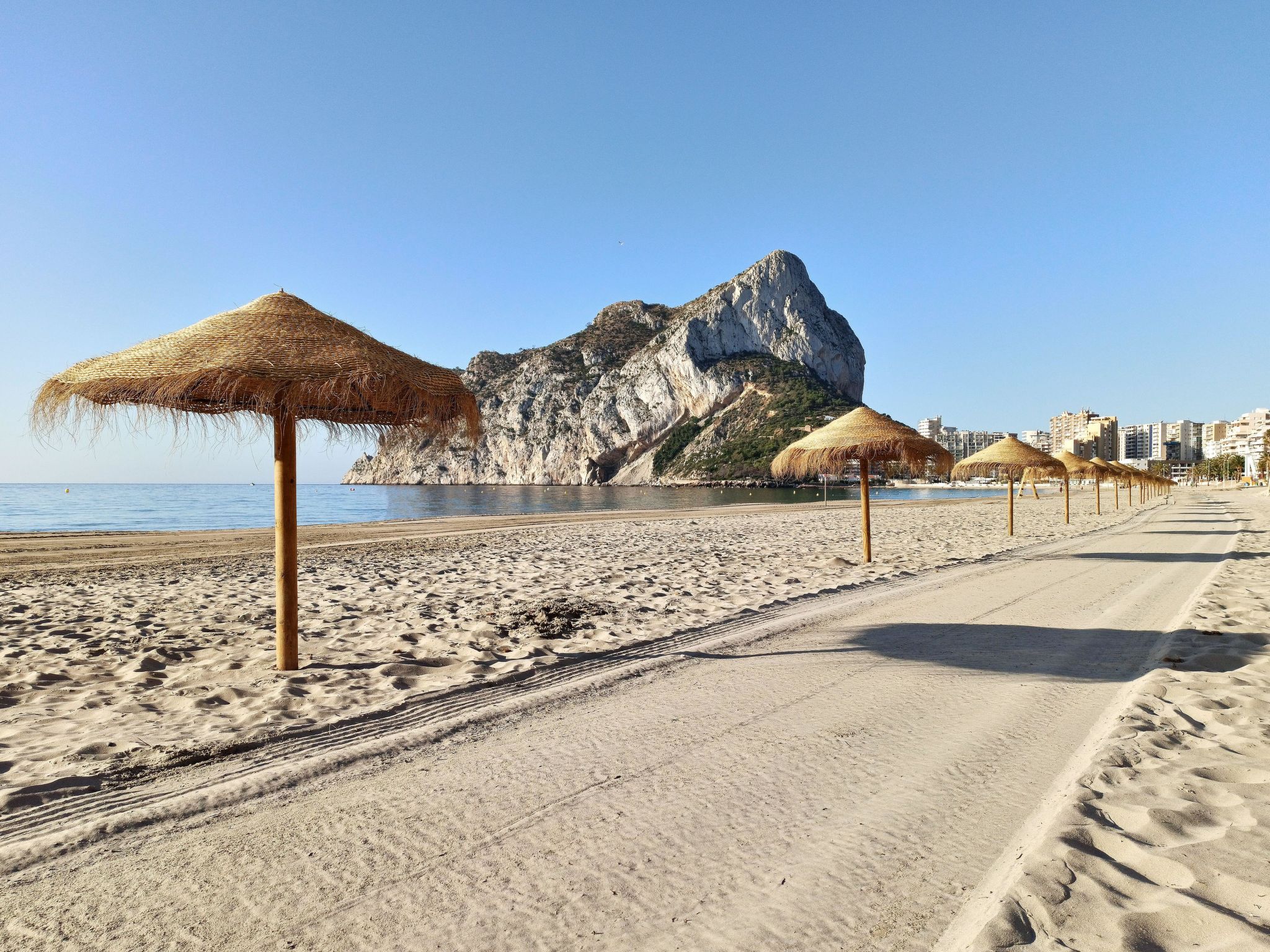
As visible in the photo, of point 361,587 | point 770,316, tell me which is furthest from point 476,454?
point 361,587

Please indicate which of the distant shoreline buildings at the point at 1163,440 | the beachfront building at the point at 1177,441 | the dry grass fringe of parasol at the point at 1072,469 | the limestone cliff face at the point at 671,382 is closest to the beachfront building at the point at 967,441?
the distant shoreline buildings at the point at 1163,440

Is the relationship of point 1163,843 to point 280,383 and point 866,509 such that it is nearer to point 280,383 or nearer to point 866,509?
point 280,383

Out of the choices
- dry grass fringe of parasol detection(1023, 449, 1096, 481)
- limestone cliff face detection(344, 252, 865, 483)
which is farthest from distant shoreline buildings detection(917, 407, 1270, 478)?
dry grass fringe of parasol detection(1023, 449, 1096, 481)

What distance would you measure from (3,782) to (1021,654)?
20.1 feet

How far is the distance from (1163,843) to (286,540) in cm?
499

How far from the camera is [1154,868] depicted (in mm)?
2178

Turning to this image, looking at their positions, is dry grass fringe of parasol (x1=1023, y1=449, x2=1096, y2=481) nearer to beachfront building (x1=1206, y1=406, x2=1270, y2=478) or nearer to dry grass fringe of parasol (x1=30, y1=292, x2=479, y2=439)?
dry grass fringe of parasol (x1=30, y1=292, x2=479, y2=439)

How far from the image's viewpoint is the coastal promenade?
203cm

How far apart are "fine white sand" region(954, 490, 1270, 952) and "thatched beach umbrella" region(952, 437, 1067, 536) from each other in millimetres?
12903

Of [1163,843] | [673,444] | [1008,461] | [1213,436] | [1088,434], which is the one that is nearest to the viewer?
[1163,843]

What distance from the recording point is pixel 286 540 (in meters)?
4.70

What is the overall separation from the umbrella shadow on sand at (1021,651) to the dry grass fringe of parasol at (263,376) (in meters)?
2.93

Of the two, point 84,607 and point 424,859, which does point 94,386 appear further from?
point 84,607

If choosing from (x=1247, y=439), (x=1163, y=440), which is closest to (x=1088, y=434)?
(x=1247, y=439)
